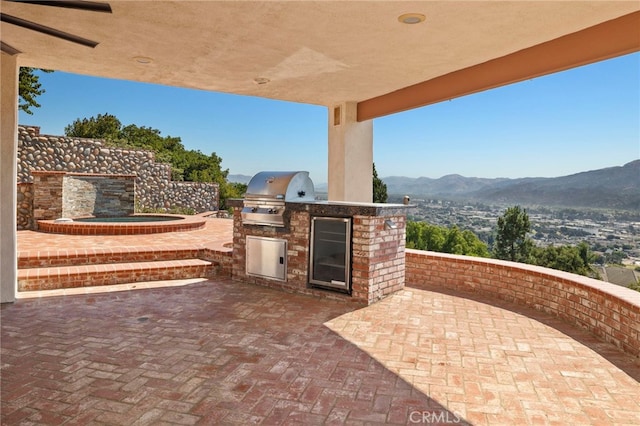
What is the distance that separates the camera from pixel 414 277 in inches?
221

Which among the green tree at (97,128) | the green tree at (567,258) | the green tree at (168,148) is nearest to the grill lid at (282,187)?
the green tree at (567,258)

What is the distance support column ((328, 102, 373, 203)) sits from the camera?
22.2ft

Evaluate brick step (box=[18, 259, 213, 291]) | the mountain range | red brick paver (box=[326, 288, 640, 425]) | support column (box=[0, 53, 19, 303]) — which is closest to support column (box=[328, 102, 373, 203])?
the mountain range

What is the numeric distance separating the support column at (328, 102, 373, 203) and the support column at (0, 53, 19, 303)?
4.45 meters

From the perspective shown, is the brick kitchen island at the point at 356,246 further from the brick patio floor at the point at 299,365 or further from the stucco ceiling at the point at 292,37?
the stucco ceiling at the point at 292,37

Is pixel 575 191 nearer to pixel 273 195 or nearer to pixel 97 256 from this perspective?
pixel 273 195

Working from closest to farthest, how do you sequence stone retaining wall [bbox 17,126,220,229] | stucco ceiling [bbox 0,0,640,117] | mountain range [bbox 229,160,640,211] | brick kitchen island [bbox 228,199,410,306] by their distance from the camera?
1. stucco ceiling [bbox 0,0,640,117]
2. brick kitchen island [bbox 228,199,410,306]
3. stone retaining wall [bbox 17,126,220,229]
4. mountain range [bbox 229,160,640,211]

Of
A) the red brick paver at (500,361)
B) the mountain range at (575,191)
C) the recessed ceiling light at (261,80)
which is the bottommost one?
the red brick paver at (500,361)

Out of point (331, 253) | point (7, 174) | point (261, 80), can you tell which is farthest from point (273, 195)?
point (7, 174)

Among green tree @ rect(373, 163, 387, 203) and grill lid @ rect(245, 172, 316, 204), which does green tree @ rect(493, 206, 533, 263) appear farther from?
Result: grill lid @ rect(245, 172, 316, 204)

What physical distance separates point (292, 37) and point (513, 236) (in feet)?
39.8

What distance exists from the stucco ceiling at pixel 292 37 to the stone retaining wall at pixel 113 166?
722 cm

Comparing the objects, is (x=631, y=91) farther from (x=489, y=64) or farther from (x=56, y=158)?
(x=56, y=158)

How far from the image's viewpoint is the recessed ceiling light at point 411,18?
3312 millimetres
